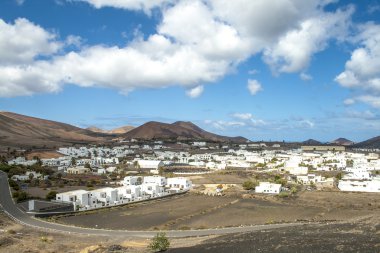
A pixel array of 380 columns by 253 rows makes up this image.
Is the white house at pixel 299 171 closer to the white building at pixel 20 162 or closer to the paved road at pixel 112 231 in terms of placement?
the paved road at pixel 112 231

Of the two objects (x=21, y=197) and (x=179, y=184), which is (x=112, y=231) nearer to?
(x=21, y=197)

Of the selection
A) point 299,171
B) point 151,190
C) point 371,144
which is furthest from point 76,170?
point 371,144

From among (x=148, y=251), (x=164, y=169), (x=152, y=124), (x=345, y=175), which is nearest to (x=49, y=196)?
(x=148, y=251)

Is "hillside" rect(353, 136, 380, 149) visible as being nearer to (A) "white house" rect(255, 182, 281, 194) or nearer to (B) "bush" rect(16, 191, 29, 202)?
(A) "white house" rect(255, 182, 281, 194)

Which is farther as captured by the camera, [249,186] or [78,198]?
[249,186]

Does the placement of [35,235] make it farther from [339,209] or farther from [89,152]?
[89,152]

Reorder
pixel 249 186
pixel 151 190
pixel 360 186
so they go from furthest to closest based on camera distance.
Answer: pixel 249 186 < pixel 360 186 < pixel 151 190

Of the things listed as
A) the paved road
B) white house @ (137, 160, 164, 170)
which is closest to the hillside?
white house @ (137, 160, 164, 170)

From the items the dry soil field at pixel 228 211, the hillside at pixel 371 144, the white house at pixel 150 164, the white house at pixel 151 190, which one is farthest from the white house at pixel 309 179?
the hillside at pixel 371 144
